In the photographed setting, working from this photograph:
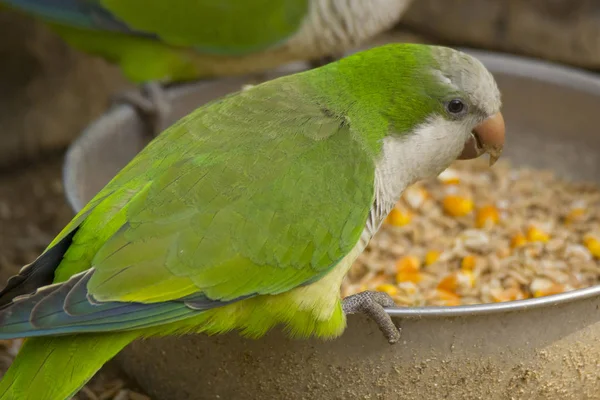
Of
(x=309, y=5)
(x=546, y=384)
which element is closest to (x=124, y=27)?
(x=309, y=5)

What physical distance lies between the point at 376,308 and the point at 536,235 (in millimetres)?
691

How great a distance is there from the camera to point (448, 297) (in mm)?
1682

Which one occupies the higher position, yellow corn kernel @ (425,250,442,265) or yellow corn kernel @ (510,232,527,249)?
yellow corn kernel @ (425,250,442,265)

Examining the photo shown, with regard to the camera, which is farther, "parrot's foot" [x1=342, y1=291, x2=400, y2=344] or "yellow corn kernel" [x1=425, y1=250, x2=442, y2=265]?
"yellow corn kernel" [x1=425, y1=250, x2=442, y2=265]

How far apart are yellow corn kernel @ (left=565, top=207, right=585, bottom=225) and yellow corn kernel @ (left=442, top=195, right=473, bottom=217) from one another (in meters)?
0.23

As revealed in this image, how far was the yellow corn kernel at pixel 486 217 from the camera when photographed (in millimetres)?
1975

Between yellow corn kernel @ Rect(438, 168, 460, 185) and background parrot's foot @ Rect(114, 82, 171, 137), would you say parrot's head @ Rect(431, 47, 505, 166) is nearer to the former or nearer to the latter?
yellow corn kernel @ Rect(438, 168, 460, 185)

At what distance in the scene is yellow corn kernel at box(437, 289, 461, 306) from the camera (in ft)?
5.45

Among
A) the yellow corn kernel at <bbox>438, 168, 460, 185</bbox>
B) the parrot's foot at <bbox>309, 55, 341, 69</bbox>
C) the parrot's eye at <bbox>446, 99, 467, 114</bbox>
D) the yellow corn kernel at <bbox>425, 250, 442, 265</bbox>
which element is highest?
the parrot's eye at <bbox>446, 99, 467, 114</bbox>

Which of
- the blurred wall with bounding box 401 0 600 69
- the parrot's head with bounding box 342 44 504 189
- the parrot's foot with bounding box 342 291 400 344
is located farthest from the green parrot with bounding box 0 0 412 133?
the parrot's foot with bounding box 342 291 400 344

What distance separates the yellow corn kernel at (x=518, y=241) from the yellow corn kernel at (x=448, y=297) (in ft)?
0.83

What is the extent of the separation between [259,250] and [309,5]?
Result: 1.05 meters

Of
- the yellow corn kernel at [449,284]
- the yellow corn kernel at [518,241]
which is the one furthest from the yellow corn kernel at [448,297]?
the yellow corn kernel at [518,241]

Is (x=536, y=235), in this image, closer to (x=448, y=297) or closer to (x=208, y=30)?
(x=448, y=297)
